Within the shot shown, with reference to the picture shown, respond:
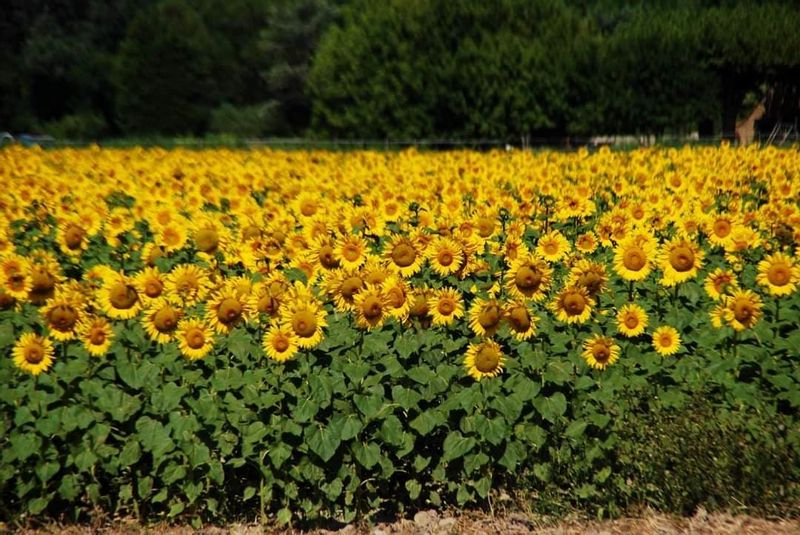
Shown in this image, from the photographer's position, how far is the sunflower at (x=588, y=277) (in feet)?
14.5

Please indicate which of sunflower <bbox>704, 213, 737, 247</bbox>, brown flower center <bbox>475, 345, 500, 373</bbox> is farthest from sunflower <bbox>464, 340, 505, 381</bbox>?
sunflower <bbox>704, 213, 737, 247</bbox>

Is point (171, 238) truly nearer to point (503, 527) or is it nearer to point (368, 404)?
point (368, 404)

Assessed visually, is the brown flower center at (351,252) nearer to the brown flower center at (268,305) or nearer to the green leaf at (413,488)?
the brown flower center at (268,305)

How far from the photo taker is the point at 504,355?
4.41 metres

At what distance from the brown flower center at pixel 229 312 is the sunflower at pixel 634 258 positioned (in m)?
2.18

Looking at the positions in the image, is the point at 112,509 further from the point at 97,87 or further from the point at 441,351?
the point at 97,87

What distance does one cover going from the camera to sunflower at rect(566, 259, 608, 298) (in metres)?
4.42

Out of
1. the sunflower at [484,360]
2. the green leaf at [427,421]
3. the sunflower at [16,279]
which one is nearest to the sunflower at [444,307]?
the sunflower at [484,360]

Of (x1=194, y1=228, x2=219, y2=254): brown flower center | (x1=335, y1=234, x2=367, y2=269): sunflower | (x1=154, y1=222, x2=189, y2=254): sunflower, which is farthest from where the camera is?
(x1=154, y1=222, x2=189, y2=254): sunflower

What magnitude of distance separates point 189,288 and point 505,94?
30175 millimetres

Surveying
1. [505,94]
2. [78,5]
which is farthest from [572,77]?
[78,5]

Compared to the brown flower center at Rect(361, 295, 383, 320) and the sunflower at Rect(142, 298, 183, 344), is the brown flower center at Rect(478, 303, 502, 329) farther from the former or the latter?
the sunflower at Rect(142, 298, 183, 344)

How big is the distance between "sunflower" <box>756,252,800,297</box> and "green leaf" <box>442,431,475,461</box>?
1901mm

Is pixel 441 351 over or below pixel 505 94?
over
